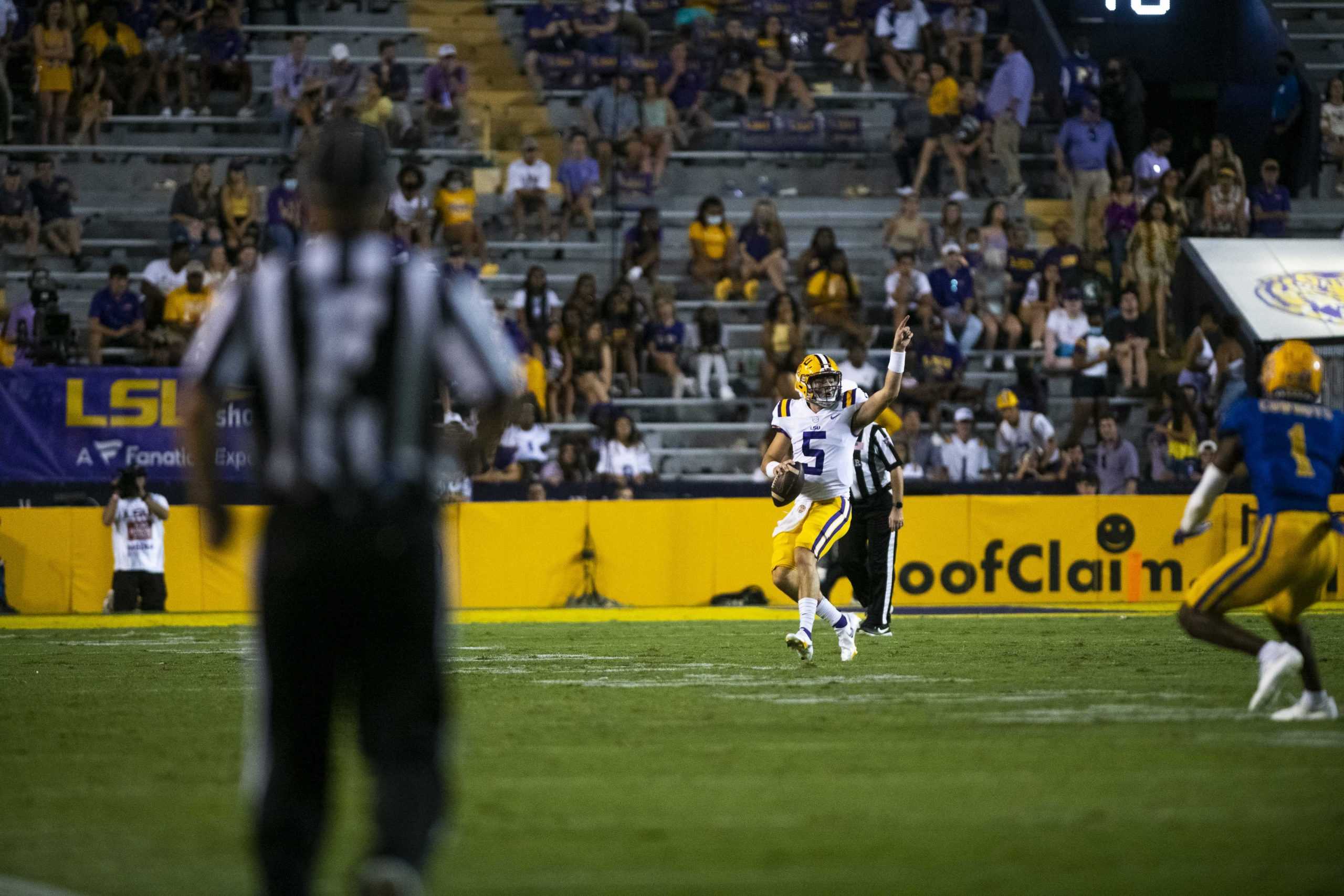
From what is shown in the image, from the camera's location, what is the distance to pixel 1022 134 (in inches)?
1185

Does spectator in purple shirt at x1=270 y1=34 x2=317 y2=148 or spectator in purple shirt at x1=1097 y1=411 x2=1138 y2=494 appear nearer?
spectator in purple shirt at x1=1097 y1=411 x2=1138 y2=494

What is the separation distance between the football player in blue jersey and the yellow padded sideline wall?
486 inches

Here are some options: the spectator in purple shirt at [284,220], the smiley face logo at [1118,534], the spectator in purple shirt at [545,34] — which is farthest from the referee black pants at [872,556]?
the spectator in purple shirt at [545,34]

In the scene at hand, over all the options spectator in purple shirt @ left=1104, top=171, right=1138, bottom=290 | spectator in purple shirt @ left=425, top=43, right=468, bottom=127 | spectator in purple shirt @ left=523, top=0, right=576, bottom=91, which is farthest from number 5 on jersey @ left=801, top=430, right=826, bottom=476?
spectator in purple shirt @ left=523, top=0, right=576, bottom=91

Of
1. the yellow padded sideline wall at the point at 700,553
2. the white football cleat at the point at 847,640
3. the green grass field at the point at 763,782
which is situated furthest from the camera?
the yellow padded sideline wall at the point at 700,553

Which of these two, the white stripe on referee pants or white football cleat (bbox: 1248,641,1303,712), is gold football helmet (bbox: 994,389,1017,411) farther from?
white football cleat (bbox: 1248,641,1303,712)

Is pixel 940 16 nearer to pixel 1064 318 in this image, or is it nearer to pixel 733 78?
pixel 733 78

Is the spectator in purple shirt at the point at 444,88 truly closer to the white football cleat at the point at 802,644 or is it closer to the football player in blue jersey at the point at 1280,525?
the white football cleat at the point at 802,644

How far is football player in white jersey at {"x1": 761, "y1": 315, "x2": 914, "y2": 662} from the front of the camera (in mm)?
13656

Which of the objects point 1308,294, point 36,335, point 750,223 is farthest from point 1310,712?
point 750,223

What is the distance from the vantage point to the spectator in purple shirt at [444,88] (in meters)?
28.1

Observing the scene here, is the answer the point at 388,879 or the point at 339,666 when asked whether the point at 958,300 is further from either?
the point at 388,879

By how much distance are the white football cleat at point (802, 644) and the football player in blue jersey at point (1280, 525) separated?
4204mm

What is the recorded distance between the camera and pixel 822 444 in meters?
14.1
